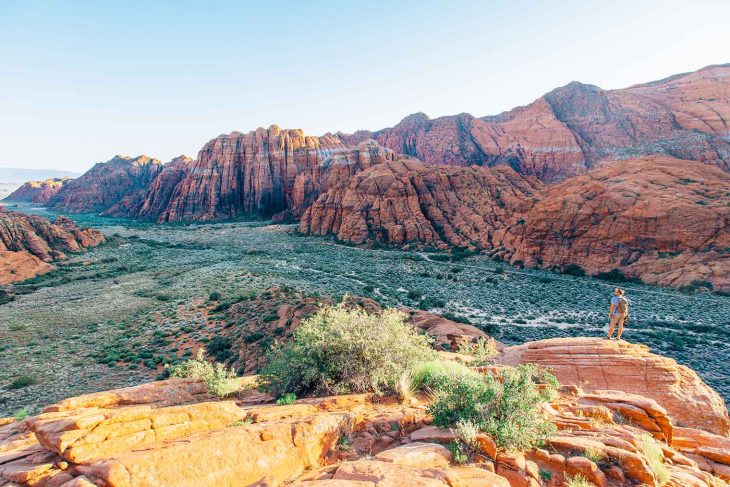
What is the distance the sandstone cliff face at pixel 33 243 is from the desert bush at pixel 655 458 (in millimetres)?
48188

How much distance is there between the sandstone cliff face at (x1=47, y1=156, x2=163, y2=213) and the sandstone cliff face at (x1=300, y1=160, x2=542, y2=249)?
91.1 meters

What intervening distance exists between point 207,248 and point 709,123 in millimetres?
93636

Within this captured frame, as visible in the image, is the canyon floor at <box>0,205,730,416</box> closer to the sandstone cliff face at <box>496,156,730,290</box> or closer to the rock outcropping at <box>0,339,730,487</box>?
the sandstone cliff face at <box>496,156,730,290</box>

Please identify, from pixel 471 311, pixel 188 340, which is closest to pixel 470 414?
pixel 188 340

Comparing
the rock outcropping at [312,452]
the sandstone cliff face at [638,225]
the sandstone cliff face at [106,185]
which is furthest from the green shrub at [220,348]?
the sandstone cliff face at [106,185]

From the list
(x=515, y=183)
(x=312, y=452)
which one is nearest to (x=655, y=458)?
(x=312, y=452)

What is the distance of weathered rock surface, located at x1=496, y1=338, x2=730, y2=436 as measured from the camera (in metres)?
8.31

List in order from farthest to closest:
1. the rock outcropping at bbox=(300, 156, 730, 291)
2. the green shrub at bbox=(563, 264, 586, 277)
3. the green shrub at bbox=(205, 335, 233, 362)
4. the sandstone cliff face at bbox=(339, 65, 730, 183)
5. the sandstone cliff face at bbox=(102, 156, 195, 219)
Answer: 1. the sandstone cliff face at bbox=(102, 156, 195, 219)
2. the sandstone cliff face at bbox=(339, 65, 730, 183)
3. the green shrub at bbox=(563, 264, 586, 277)
4. the rock outcropping at bbox=(300, 156, 730, 291)
5. the green shrub at bbox=(205, 335, 233, 362)

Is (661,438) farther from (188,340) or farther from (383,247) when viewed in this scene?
(383,247)

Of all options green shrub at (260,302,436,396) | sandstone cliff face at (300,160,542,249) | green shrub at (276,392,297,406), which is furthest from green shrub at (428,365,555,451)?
sandstone cliff face at (300,160,542,249)

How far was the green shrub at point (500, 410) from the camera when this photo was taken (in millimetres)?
4324

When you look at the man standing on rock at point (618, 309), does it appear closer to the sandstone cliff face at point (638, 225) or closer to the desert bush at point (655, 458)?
the desert bush at point (655, 458)

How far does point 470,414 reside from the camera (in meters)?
4.68

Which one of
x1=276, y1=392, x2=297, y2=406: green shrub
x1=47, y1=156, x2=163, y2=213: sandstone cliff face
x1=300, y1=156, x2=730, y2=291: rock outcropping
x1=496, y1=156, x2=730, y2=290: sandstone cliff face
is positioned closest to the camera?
x1=276, y1=392, x2=297, y2=406: green shrub
